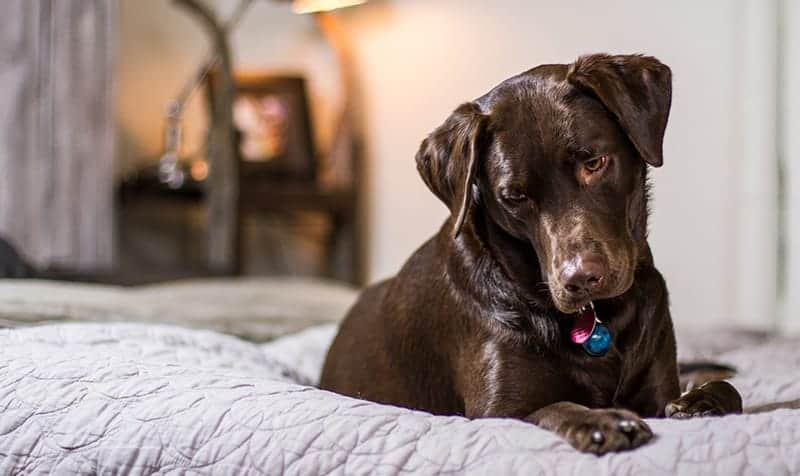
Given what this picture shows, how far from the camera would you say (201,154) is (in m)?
4.69

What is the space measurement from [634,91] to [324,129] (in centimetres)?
352

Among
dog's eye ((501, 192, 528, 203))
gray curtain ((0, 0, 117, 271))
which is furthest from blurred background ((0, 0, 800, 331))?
dog's eye ((501, 192, 528, 203))

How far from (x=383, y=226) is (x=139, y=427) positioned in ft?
10.1

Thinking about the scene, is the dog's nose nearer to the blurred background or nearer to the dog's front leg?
the dog's front leg

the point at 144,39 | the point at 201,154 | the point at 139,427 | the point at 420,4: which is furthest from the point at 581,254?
the point at 144,39

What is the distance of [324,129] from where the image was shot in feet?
16.0

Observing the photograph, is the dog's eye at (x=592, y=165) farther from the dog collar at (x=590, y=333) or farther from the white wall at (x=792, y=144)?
the white wall at (x=792, y=144)

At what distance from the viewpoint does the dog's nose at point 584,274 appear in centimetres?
131

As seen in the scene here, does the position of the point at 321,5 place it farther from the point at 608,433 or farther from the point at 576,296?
the point at 608,433

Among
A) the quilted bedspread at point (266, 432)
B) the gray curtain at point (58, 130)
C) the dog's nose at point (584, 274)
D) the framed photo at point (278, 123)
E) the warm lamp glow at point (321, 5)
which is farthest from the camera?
the framed photo at point (278, 123)

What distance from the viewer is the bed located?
3.78 ft

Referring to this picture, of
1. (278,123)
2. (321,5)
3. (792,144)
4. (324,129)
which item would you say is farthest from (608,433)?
(324,129)

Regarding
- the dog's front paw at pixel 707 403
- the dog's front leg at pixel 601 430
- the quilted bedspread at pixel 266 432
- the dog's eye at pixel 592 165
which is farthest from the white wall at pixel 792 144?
the dog's front leg at pixel 601 430

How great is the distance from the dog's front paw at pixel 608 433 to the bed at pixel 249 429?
0.02 metres
